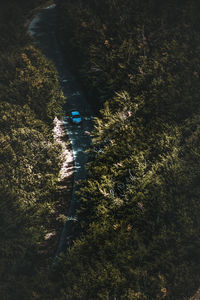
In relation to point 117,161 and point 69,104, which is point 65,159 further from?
point 69,104

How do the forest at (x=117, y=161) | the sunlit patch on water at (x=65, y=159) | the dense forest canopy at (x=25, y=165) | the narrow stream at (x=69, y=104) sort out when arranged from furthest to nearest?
the sunlit patch on water at (x=65, y=159) < the narrow stream at (x=69, y=104) < the dense forest canopy at (x=25, y=165) < the forest at (x=117, y=161)

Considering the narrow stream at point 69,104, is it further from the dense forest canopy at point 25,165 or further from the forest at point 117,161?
the dense forest canopy at point 25,165

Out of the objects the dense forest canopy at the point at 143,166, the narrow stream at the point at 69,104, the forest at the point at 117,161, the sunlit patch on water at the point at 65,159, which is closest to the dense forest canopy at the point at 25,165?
the forest at the point at 117,161

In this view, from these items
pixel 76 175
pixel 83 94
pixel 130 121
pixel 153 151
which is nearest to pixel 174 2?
pixel 83 94

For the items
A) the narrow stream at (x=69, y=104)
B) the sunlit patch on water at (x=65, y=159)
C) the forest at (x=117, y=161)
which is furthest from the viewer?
the sunlit patch on water at (x=65, y=159)

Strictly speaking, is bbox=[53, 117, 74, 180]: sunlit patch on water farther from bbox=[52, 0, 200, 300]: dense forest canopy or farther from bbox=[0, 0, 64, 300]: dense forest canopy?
bbox=[52, 0, 200, 300]: dense forest canopy

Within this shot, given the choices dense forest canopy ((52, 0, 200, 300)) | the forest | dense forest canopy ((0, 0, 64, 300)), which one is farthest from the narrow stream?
dense forest canopy ((52, 0, 200, 300))

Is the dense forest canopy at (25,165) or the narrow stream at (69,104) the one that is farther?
the narrow stream at (69,104)

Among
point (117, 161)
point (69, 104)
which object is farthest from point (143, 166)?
point (69, 104)
